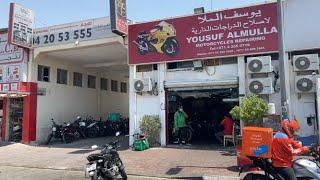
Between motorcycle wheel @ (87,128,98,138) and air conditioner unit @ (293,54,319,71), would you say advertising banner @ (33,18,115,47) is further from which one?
air conditioner unit @ (293,54,319,71)

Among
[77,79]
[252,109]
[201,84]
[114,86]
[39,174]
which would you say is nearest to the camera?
[39,174]

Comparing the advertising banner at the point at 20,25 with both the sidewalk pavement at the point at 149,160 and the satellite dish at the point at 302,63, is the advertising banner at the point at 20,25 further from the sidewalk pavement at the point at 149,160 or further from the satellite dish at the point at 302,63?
the satellite dish at the point at 302,63

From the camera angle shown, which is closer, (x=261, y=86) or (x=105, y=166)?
(x=105, y=166)

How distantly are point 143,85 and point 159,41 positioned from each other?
202 centimetres

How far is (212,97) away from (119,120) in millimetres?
8087

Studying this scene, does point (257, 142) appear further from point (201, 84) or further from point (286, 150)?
point (201, 84)

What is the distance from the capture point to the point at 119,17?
16.7 metres

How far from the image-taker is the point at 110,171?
9.98m

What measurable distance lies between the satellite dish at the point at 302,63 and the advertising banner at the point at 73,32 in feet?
26.9

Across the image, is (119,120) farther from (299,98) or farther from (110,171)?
(110,171)

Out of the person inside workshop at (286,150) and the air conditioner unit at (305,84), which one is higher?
the air conditioner unit at (305,84)

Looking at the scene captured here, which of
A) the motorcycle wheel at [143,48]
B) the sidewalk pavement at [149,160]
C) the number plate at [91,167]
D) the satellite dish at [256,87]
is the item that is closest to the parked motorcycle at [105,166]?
the number plate at [91,167]

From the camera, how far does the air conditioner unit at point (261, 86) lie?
14594 millimetres

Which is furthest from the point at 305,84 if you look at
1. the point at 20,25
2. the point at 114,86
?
the point at 114,86
